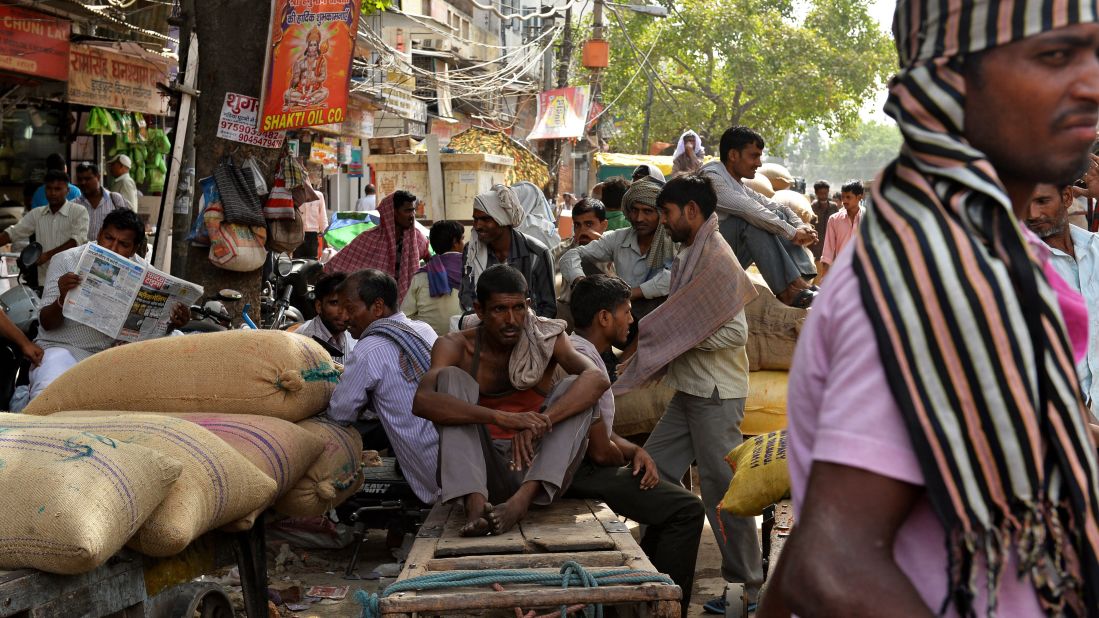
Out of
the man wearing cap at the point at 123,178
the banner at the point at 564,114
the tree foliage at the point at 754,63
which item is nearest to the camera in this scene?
the man wearing cap at the point at 123,178

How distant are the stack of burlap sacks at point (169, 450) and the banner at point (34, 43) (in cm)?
610

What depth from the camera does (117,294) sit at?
5.64m

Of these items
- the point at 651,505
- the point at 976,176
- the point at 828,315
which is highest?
the point at 976,176

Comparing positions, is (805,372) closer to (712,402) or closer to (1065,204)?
(1065,204)

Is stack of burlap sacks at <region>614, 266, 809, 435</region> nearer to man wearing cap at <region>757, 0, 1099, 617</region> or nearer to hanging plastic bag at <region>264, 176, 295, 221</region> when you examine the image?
hanging plastic bag at <region>264, 176, 295, 221</region>

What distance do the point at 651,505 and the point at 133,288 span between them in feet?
8.94

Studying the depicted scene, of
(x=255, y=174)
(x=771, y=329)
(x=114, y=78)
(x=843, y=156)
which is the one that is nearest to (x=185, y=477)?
(x=255, y=174)

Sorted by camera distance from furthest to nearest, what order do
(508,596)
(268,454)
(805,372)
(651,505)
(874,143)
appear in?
(874,143) < (651,505) < (268,454) < (508,596) < (805,372)

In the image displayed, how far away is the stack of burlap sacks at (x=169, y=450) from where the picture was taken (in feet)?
10.7

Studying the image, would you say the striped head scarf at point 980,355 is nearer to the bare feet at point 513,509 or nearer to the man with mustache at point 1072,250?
the man with mustache at point 1072,250

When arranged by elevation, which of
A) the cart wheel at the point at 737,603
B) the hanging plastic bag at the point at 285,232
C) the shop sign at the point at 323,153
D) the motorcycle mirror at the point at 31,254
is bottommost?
the cart wheel at the point at 737,603

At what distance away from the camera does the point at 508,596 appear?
3459mm

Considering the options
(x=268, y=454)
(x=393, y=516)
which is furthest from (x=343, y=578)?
(x=268, y=454)

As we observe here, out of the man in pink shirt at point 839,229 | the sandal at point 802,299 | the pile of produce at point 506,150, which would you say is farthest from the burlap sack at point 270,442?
the pile of produce at point 506,150
